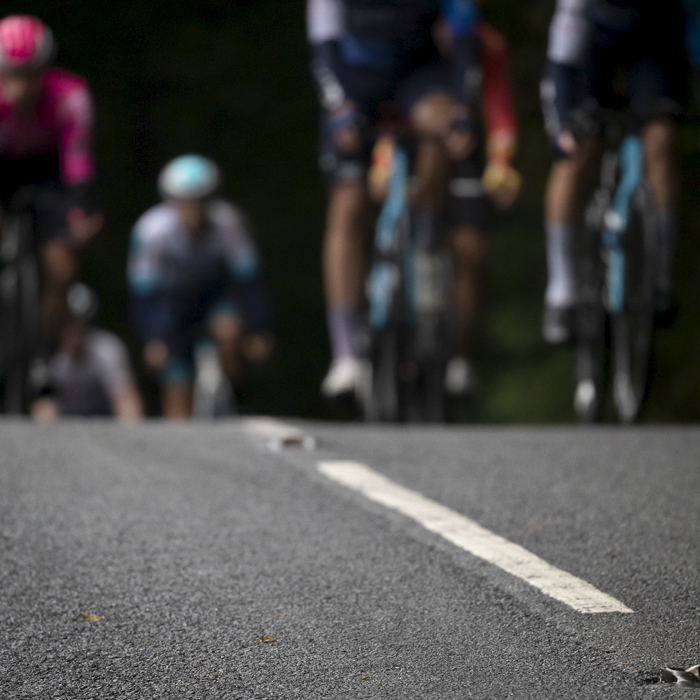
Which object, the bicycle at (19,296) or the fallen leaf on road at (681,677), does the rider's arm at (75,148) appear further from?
the fallen leaf on road at (681,677)

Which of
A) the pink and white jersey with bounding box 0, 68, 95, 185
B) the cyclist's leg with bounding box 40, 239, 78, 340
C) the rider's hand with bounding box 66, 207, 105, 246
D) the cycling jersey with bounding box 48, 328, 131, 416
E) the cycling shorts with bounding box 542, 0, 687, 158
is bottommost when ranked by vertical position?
the cycling jersey with bounding box 48, 328, 131, 416

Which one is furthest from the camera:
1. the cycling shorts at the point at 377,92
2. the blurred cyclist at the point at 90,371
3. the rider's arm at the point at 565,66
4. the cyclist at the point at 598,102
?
the blurred cyclist at the point at 90,371

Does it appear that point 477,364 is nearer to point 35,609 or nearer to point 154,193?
point 154,193

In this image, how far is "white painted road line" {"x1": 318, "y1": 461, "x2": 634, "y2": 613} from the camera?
277 cm

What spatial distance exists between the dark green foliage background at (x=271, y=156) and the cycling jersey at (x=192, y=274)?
19.7 inches

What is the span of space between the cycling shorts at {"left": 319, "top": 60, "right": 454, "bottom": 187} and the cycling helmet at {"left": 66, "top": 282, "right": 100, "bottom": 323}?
8.87 feet

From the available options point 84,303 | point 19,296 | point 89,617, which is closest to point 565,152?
point 19,296

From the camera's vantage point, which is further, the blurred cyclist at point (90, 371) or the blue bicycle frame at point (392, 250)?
the blurred cyclist at point (90, 371)

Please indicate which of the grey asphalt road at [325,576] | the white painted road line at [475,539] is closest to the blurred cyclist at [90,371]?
the grey asphalt road at [325,576]

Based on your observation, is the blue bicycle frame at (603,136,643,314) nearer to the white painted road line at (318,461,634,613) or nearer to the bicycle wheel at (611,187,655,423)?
the bicycle wheel at (611,187,655,423)

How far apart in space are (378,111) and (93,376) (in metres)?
3.73

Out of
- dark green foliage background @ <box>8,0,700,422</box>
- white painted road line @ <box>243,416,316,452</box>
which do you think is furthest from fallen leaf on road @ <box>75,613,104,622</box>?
dark green foliage background @ <box>8,0,700,422</box>

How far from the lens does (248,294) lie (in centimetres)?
1041

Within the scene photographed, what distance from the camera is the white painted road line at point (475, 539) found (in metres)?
2.77
